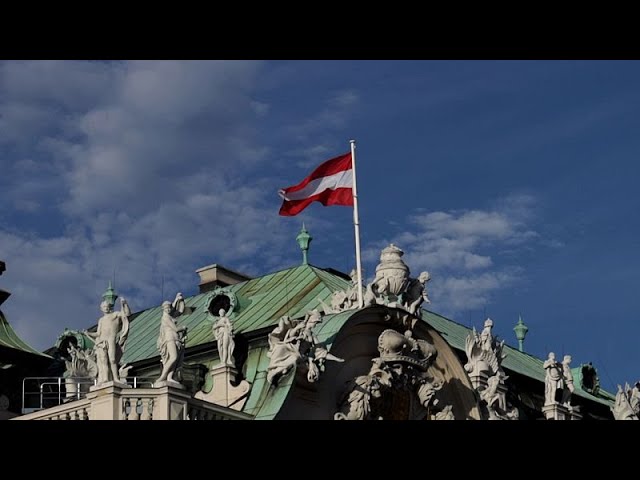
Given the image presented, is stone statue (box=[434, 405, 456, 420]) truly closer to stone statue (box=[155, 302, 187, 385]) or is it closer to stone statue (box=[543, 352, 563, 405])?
stone statue (box=[543, 352, 563, 405])

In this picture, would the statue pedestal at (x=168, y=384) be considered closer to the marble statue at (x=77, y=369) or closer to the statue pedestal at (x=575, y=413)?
the marble statue at (x=77, y=369)

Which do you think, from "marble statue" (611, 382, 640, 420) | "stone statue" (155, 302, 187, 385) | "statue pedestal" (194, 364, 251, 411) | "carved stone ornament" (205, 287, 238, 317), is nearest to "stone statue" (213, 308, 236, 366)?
"statue pedestal" (194, 364, 251, 411)

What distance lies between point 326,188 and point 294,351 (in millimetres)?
7327

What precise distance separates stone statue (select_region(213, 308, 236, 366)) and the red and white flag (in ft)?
12.2

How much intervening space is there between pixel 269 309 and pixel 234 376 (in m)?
4.32

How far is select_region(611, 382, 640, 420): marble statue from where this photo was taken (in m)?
58.1

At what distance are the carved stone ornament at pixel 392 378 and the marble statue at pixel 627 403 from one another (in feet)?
37.5

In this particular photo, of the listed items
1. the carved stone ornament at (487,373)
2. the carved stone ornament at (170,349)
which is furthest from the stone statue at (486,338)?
the carved stone ornament at (170,349)

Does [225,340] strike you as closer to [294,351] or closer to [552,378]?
[294,351]

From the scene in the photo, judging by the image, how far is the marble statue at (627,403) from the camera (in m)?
58.1

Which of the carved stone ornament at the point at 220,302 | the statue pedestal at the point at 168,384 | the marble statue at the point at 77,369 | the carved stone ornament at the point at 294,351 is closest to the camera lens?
the statue pedestal at the point at 168,384

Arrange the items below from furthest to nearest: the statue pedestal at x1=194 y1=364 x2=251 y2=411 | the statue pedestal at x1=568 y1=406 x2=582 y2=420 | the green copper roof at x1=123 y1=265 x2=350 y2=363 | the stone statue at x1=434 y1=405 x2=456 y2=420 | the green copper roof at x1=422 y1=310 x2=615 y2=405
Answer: the green copper roof at x1=422 y1=310 x2=615 y2=405 < the statue pedestal at x1=568 y1=406 x2=582 y2=420 < the green copper roof at x1=123 y1=265 x2=350 y2=363 < the stone statue at x1=434 y1=405 x2=456 y2=420 < the statue pedestal at x1=194 y1=364 x2=251 y2=411

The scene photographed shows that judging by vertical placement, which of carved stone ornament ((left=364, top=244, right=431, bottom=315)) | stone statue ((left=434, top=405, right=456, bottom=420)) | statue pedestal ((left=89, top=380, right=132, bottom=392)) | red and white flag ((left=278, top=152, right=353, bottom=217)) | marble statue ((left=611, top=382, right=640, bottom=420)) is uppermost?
red and white flag ((left=278, top=152, right=353, bottom=217))

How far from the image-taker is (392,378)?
46656 mm
